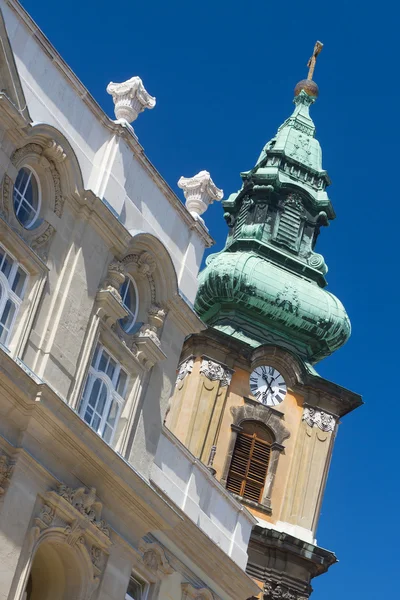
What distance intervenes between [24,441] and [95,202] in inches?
169

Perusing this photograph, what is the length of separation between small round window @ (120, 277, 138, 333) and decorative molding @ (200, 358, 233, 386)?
63.5ft

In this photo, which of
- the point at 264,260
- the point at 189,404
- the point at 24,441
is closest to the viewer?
the point at 24,441

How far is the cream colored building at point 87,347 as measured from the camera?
2011cm

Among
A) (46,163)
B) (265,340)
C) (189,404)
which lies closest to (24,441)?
(46,163)

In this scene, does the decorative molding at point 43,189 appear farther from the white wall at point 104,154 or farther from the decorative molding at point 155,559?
the decorative molding at point 155,559

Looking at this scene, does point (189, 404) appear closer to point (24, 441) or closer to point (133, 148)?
point (133, 148)

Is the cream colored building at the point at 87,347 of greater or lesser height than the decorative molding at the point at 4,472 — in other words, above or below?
above

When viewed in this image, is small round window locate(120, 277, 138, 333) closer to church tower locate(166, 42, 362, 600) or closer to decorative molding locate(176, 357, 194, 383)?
church tower locate(166, 42, 362, 600)

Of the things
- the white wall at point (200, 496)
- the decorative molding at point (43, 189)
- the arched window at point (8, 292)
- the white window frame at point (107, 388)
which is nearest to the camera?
the arched window at point (8, 292)

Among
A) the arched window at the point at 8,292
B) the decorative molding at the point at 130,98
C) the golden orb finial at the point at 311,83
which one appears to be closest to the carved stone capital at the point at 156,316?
the decorative molding at the point at 130,98

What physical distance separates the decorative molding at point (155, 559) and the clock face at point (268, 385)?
65.7ft

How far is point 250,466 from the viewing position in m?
42.9

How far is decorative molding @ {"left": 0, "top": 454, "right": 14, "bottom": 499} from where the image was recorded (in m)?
19.3

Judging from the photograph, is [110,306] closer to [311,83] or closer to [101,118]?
[101,118]
